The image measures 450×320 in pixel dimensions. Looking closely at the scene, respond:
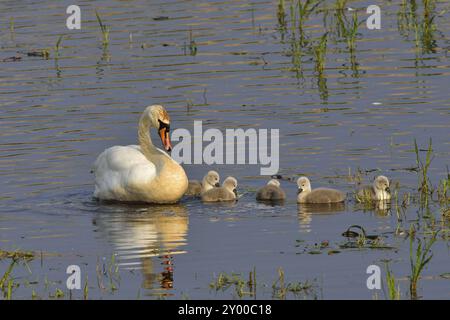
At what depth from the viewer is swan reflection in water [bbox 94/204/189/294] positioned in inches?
451

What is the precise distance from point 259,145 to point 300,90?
280cm

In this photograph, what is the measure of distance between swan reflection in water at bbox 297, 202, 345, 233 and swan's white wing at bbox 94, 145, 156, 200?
1.91 m

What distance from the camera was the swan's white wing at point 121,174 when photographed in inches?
579

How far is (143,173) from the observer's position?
14727 millimetres

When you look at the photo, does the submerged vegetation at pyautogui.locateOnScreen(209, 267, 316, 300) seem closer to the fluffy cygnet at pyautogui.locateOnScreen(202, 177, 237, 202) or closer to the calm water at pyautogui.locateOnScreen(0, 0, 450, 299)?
the calm water at pyautogui.locateOnScreen(0, 0, 450, 299)

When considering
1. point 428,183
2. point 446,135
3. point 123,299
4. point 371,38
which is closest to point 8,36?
point 371,38

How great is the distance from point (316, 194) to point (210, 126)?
381cm

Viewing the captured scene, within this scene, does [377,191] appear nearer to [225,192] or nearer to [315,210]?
[315,210]

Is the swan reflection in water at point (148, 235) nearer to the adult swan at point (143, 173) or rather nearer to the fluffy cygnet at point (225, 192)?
the adult swan at point (143, 173)

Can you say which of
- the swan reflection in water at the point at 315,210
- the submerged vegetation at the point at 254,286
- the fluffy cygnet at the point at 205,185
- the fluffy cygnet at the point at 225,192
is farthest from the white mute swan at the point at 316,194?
the submerged vegetation at the point at 254,286

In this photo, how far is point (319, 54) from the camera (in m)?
19.8

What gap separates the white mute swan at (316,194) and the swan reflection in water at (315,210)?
0.05 metres

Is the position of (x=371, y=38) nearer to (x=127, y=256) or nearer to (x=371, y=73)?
(x=371, y=73)

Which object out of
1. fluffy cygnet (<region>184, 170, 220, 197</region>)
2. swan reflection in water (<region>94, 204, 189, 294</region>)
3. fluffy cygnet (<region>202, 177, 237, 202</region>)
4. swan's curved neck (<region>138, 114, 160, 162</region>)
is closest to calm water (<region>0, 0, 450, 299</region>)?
swan reflection in water (<region>94, 204, 189, 294</region>)
